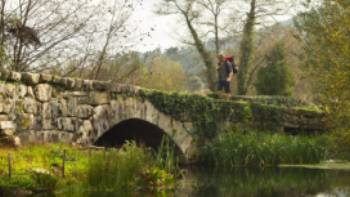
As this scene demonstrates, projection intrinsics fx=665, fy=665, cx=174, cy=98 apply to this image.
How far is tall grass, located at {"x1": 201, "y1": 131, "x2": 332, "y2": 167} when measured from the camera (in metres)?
19.9

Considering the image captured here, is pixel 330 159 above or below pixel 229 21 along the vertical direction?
below

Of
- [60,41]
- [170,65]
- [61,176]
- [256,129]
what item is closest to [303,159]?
[256,129]

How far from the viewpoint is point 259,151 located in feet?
66.1

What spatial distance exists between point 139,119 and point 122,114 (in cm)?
114

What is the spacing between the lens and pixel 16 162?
1137 cm

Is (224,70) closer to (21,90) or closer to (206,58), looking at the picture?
(21,90)

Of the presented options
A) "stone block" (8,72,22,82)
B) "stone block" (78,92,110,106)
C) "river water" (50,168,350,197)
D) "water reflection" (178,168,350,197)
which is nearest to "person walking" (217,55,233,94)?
"river water" (50,168,350,197)

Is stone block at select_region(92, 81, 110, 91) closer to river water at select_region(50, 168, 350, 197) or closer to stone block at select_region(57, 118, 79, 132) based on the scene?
stone block at select_region(57, 118, 79, 132)

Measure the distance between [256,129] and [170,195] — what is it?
35.5 feet

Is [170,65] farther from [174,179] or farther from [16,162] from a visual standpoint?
[16,162]

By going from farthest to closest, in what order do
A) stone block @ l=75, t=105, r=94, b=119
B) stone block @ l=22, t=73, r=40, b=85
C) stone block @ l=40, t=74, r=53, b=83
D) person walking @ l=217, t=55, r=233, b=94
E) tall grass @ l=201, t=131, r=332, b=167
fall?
person walking @ l=217, t=55, r=233, b=94 → tall grass @ l=201, t=131, r=332, b=167 → stone block @ l=75, t=105, r=94, b=119 → stone block @ l=40, t=74, r=53, b=83 → stone block @ l=22, t=73, r=40, b=85

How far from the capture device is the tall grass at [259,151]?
19875 millimetres

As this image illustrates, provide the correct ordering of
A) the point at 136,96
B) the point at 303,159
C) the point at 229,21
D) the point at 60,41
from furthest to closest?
the point at 229,21, the point at 303,159, the point at 136,96, the point at 60,41

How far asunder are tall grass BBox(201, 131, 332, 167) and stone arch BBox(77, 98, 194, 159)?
2.71ft
